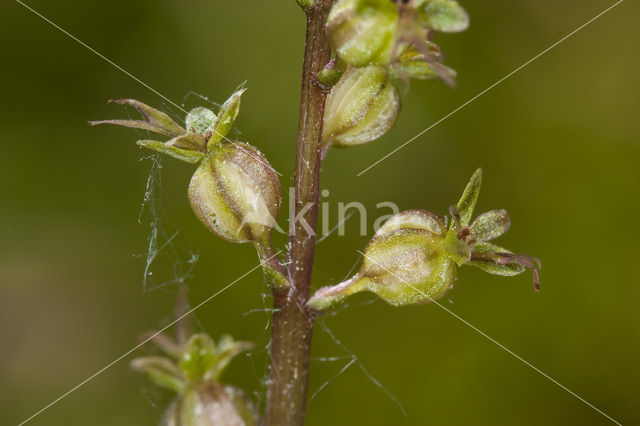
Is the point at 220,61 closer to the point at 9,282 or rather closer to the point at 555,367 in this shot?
the point at 9,282

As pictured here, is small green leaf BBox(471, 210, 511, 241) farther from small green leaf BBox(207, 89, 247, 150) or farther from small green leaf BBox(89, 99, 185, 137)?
small green leaf BBox(89, 99, 185, 137)

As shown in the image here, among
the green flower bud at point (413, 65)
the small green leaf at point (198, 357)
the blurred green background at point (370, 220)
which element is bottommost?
the blurred green background at point (370, 220)

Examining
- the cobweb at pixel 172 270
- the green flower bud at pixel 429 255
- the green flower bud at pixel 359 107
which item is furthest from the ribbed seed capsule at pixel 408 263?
the cobweb at pixel 172 270

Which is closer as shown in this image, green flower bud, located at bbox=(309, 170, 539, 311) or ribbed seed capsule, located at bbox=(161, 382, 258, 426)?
ribbed seed capsule, located at bbox=(161, 382, 258, 426)

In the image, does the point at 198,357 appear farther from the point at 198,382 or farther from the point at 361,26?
the point at 361,26

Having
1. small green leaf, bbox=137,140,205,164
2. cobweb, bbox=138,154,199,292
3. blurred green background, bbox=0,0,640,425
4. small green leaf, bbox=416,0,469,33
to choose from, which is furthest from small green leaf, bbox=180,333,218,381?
cobweb, bbox=138,154,199,292

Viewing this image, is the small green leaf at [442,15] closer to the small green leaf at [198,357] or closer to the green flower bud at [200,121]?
the green flower bud at [200,121]
